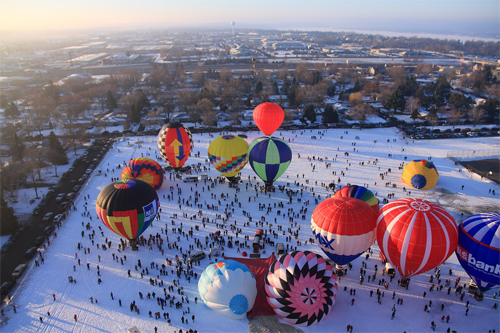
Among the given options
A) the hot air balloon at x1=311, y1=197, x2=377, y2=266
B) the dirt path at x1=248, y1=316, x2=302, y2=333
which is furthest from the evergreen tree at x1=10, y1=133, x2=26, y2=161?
the hot air balloon at x1=311, y1=197, x2=377, y2=266

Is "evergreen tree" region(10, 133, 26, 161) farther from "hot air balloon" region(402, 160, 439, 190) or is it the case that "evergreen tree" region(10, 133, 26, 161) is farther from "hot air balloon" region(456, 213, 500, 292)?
"hot air balloon" region(456, 213, 500, 292)

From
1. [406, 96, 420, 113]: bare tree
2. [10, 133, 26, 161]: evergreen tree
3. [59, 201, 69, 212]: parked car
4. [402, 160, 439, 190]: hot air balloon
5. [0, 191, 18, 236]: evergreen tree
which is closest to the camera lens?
[0, 191, 18, 236]: evergreen tree

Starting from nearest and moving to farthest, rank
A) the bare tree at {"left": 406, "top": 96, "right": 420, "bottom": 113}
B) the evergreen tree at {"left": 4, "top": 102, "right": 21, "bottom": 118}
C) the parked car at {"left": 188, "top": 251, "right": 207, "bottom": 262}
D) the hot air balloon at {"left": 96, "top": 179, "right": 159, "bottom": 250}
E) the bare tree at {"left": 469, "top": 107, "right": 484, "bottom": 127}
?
the hot air balloon at {"left": 96, "top": 179, "right": 159, "bottom": 250}
the parked car at {"left": 188, "top": 251, "right": 207, "bottom": 262}
the bare tree at {"left": 469, "top": 107, "right": 484, "bottom": 127}
the evergreen tree at {"left": 4, "top": 102, "right": 21, "bottom": 118}
the bare tree at {"left": 406, "top": 96, "right": 420, "bottom": 113}

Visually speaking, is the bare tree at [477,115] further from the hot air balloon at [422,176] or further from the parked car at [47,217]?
the parked car at [47,217]

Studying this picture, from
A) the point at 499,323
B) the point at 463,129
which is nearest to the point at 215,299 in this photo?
the point at 499,323

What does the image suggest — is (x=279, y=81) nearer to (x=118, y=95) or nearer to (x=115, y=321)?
(x=118, y=95)

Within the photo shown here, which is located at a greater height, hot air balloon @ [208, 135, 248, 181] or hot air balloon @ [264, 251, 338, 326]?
hot air balloon @ [208, 135, 248, 181]
